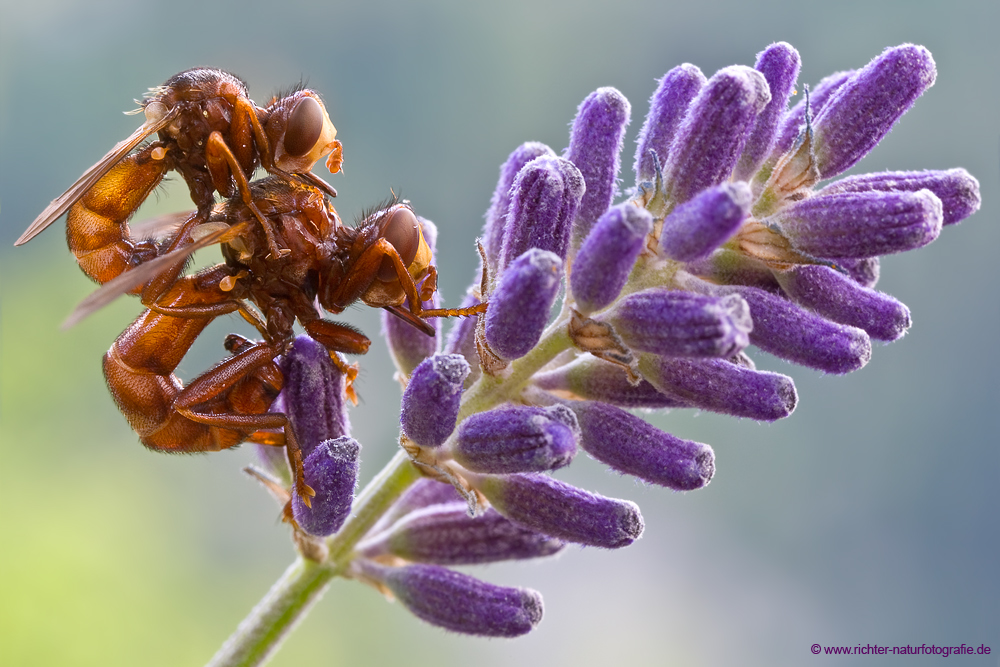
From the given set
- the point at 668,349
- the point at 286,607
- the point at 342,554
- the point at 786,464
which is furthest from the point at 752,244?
the point at 786,464

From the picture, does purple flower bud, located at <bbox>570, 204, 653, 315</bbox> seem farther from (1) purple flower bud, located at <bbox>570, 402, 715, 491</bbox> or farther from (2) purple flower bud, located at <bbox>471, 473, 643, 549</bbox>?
(2) purple flower bud, located at <bbox>471, 473, 643, 549</bbox>

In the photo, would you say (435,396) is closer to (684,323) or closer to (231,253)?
(684,323)

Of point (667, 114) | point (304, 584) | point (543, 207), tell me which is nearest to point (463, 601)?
point (304, 584)

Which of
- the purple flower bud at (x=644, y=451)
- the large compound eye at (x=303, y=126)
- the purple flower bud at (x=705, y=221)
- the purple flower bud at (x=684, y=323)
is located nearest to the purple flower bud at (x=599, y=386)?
the purple flower bud at (x=644, y=451)

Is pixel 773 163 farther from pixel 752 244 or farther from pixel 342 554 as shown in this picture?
pixel 342 554

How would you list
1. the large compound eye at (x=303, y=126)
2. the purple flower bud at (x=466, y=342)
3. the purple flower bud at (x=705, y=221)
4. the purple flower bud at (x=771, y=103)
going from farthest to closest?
the large compound eye at (x=303, y=126)
the purple flower bud at (x=466, y=342)
the purple flower bud at (x=771, y=103)
the purple flower bud at (x=705, y=221)

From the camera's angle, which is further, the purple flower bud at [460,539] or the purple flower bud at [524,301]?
the purple flower bud at [460,539]

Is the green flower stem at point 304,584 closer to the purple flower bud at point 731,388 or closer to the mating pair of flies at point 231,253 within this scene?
the mating pair of flies at point 231,253

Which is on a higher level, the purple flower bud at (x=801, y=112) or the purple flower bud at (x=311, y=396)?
the purple flower bud at (x=801, y=112)
